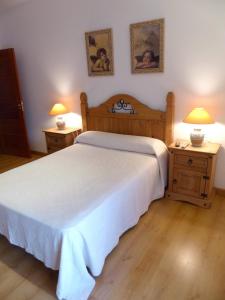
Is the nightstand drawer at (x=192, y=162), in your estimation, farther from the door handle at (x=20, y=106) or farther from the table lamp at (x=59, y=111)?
the door handle at (x=20, y=106)

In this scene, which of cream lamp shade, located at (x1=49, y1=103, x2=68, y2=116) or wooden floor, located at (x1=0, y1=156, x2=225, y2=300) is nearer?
wooden floor, located at (x1=0, y1=156, x2=225, y2=300)

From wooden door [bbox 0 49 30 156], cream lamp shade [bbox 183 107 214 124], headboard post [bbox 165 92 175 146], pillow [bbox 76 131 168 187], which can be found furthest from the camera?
wooden door [bbox 0 49 30 156]

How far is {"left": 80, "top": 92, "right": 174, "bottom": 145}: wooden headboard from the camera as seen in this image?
279 centimetres

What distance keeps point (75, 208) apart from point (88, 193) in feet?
0.70

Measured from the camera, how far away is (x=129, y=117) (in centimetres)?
300

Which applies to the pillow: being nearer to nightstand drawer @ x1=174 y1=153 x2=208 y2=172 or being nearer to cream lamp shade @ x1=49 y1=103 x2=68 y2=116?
nightstand drawer @ x1=174 y1=153 x2=208 y2=172

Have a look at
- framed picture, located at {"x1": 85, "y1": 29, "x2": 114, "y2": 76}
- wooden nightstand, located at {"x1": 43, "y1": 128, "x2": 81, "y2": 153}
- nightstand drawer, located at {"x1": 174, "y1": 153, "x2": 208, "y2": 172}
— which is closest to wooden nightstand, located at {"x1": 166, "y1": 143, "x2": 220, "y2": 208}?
nightstand drawer, located at {"x1": 174, "y1": 153, "x2": 208, "y2": 172}

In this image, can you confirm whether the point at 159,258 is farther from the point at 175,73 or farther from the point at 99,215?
the point at 175,73

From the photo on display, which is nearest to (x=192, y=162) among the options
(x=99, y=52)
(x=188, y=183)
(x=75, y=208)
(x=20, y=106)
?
(x=188, y=183)

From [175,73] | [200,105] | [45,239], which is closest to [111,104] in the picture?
[175,73]

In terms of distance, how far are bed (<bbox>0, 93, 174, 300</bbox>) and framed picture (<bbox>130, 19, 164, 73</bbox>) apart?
1.40ft

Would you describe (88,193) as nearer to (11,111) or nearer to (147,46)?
(147,46)

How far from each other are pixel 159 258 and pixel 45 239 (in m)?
0.92

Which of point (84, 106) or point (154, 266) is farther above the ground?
point (84, 106)
